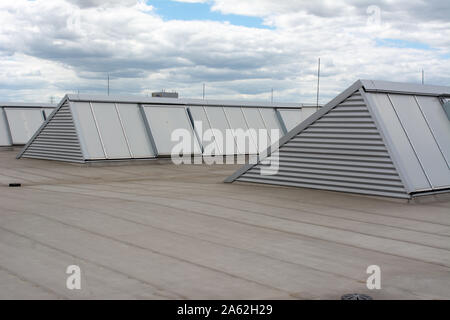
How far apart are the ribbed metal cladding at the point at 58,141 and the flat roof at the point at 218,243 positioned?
7.57m

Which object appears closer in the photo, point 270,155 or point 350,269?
point 350,269

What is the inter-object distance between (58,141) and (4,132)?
427 inches

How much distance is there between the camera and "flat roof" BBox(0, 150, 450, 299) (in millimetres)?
6371

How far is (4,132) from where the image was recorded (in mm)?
32750

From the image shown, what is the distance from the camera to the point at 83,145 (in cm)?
2208

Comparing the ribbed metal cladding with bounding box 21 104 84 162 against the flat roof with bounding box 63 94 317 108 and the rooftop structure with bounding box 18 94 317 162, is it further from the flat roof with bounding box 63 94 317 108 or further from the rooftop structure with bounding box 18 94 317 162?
the flat roof with bounding box 63 94 317 108

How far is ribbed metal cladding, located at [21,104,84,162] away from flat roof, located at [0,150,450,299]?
298 inches

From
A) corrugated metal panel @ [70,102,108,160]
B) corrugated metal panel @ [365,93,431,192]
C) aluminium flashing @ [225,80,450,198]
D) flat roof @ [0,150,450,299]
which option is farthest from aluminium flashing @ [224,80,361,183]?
corrugated metal panel @ [70,102,108,160]

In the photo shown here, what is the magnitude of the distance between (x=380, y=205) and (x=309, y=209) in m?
1.74

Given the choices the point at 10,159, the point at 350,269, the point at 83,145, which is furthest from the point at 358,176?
the point at 10,159

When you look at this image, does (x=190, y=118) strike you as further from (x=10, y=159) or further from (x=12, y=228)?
(x=12, y=228)

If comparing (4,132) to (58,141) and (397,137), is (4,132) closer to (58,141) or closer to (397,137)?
(58,141)
